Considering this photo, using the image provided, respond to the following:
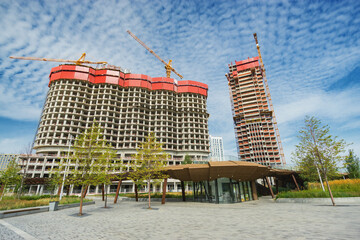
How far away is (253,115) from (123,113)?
74671 mm

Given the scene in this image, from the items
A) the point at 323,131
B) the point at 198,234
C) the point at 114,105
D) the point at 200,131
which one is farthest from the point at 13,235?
the point at 200,131

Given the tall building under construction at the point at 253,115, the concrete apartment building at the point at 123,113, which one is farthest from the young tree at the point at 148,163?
the tall building under construction at the point at 253,115

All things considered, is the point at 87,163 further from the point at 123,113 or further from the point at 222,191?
the point at 123,113

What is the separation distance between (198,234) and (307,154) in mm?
20639

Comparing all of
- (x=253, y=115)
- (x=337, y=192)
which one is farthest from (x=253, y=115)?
(x=337, y=192)

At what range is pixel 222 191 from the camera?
25938 mm

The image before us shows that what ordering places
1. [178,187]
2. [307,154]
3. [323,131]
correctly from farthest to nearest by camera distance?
1. [178,187]
2. [307,154]
3. [323,131]

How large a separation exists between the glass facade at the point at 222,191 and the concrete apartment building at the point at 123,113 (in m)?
40.1

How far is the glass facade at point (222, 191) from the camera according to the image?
84.8ft

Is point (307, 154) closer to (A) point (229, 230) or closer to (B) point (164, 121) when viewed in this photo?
(A) point (229, 230)

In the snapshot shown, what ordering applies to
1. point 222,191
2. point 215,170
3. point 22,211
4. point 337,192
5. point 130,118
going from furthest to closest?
1. point 130,118
2. point 222,191
3. point 215,170
4. point 337,192
5. point 22,211

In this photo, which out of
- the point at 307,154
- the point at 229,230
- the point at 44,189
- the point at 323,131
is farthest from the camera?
the point at 44,189

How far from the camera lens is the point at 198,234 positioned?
8.59 m

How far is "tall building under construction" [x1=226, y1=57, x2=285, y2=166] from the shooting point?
96.4m
